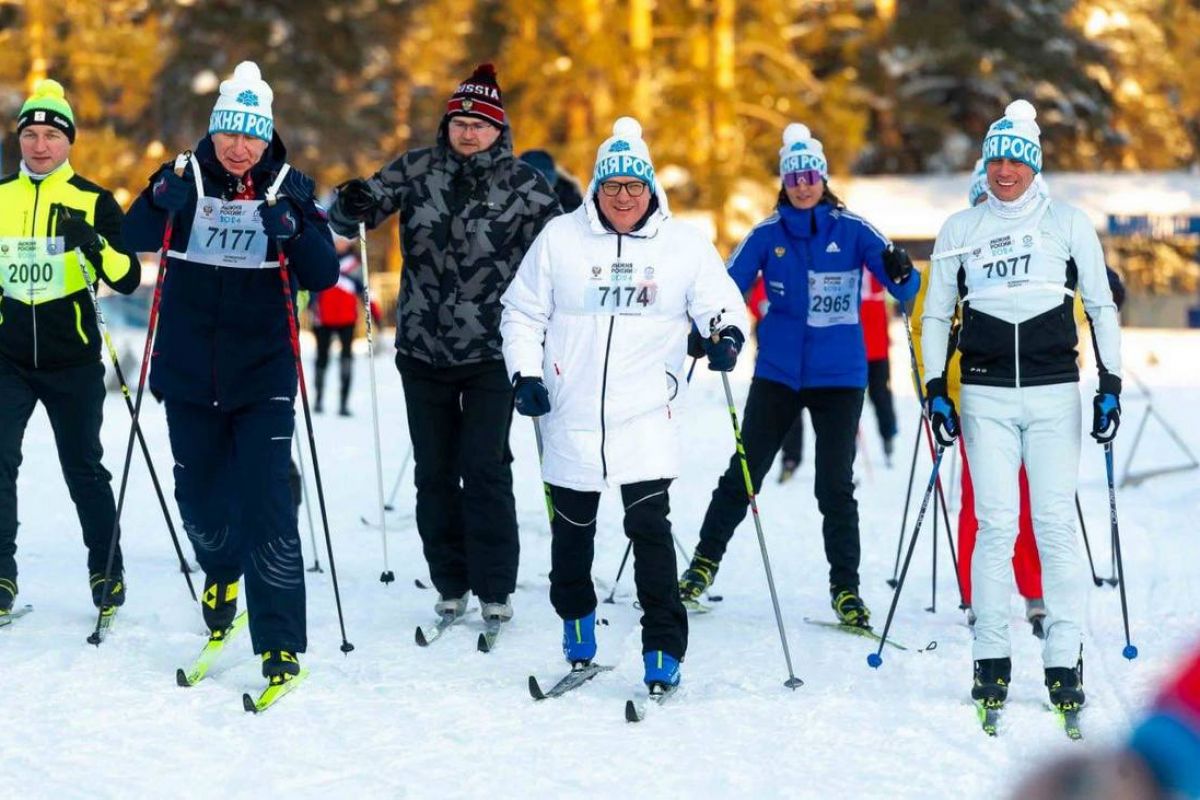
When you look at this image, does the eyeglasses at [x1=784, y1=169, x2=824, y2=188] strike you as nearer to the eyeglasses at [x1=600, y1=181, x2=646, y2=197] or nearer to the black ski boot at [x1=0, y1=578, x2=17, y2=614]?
the eyeglasses at [x1=600, y1=181, x2=646, y2=197]

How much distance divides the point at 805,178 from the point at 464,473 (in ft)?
5.97

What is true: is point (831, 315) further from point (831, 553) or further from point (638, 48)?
point (638, 48)

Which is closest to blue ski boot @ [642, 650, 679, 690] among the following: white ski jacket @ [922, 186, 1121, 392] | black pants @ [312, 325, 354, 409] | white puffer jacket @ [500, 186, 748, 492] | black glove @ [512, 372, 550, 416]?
white puffer jacket @ [500, 186, 748, 492]

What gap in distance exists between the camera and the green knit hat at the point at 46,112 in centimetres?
640

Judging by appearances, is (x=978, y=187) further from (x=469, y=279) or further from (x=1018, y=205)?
(x=469, y=279)

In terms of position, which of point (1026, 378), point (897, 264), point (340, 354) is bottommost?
point (340, 354)

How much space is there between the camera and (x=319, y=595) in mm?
7418

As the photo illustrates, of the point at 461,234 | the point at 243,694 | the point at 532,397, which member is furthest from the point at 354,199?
the point at 243,694

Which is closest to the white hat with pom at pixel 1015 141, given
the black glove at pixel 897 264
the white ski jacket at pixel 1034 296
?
the white ski jacket at pixel 1034 296

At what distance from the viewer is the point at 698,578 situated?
7188 mm

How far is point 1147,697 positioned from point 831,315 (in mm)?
2048

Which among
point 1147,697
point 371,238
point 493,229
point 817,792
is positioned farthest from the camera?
point 371,238

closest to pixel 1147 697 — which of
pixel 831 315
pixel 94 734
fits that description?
pixel 831 315

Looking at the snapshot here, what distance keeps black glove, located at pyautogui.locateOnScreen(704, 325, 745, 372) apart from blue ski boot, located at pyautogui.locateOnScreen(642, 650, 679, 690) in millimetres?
949
